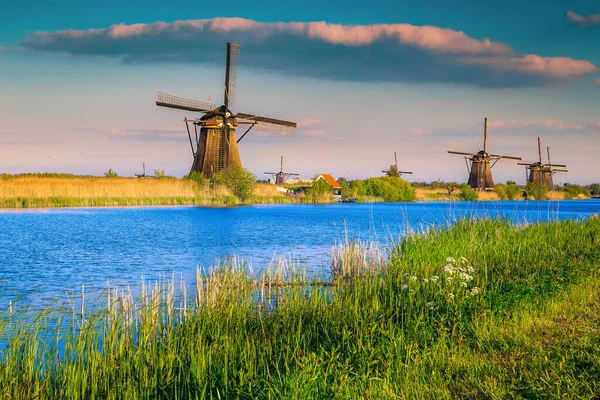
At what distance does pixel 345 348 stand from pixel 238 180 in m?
38.3

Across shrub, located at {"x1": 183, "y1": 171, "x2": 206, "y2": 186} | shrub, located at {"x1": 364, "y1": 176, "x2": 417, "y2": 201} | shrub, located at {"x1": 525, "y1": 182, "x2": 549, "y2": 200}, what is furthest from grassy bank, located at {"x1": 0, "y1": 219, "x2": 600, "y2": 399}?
shrub, located at {"x1": 525, "y1": 182, "x2": 549, "y2": 200}

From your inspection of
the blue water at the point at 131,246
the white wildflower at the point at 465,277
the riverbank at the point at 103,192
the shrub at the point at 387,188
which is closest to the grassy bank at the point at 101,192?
the riverbank at the point at 103,192

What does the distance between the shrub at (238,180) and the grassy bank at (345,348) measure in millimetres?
34544

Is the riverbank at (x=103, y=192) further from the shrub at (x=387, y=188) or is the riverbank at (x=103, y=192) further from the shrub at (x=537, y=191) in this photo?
the shrub at (x=537, y=191)

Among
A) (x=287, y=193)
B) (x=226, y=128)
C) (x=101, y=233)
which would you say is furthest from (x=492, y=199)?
(x=101, y=233)

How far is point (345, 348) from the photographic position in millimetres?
5297

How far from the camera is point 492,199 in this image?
74.2 meters

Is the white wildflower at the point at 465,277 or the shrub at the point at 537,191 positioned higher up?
the shrub at the point at 537,191

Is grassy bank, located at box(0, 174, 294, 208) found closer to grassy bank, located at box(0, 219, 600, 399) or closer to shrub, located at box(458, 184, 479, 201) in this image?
grassy bank, located at box(0, 219, 600, 399)

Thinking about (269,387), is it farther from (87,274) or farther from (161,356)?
(87,274)

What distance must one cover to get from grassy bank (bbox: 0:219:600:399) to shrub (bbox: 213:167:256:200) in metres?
34.5

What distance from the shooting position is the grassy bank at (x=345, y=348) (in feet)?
14.3

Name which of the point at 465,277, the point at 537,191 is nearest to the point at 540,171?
the point at 537,191

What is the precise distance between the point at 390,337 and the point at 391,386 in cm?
87
